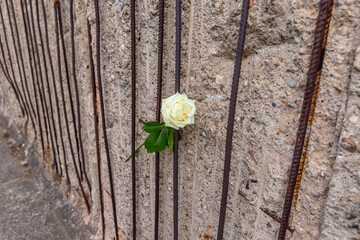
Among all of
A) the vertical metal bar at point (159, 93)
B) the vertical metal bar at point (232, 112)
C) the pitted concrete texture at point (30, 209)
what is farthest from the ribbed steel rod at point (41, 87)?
the vertical metal bar at point (232, 112)

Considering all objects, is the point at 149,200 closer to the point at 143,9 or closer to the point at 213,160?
the point at 213,160

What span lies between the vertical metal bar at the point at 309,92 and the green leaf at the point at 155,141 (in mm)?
411

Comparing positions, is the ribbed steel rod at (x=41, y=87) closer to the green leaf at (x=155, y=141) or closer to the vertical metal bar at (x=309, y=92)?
the green leaf at (x=155, y=141)

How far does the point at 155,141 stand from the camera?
34.5 inches

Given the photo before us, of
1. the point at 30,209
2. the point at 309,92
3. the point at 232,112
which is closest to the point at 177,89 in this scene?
the point at 232,112

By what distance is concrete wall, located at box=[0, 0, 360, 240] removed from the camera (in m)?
0.54

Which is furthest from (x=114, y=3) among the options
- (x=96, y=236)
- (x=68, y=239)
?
(x=68, y=239)

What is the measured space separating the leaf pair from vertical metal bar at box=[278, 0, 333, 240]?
1.29 ft

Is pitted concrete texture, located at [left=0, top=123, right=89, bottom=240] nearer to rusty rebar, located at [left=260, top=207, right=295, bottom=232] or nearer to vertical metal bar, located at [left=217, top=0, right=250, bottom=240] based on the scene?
vertical metal bar, located at [left=217, top=0, right=250, bottom=240]

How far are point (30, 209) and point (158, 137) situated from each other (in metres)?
1.64

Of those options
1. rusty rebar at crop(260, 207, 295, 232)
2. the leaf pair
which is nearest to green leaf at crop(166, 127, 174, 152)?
the leaf pair

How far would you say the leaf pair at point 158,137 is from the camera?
87 cm

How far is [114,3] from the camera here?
3.26 feet

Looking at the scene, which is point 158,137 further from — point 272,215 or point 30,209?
point 30,209
